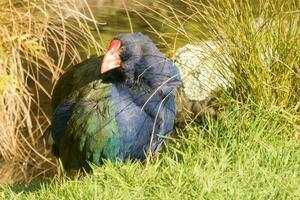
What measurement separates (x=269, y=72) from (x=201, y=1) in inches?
25.2

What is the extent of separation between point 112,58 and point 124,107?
0.92 feet

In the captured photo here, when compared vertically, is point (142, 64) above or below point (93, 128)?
above

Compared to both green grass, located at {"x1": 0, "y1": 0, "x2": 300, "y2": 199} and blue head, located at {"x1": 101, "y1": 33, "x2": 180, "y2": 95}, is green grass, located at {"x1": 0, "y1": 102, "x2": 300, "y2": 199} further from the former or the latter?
blue head, located at {"x1": 101, "y1": 33, "x2": 180, "y2": 95}

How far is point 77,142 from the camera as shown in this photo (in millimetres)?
4438

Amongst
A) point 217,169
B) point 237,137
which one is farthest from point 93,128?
point 217,169

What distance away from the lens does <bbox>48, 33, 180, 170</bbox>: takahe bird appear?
434 cm

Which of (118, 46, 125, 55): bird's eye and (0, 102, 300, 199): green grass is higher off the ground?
(118, 46, 125, 55): bird's eye

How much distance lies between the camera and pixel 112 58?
14.5ft

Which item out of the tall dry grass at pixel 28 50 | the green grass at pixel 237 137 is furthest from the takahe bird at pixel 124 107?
the tall dry grass at pixel 28 50

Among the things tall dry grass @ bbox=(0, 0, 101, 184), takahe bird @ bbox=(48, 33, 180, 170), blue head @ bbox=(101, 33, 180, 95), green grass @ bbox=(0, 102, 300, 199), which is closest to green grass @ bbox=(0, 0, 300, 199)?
green grass @ bbox=(0, 102, 300, 199)

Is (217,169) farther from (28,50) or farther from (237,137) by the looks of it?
(28,50)

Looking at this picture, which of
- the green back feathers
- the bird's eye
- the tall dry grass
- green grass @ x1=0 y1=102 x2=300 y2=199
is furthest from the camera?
Answer: the tall dry grass

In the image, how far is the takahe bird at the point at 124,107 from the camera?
4.34 metres

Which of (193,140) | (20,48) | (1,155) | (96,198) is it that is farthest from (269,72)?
(1,155)
